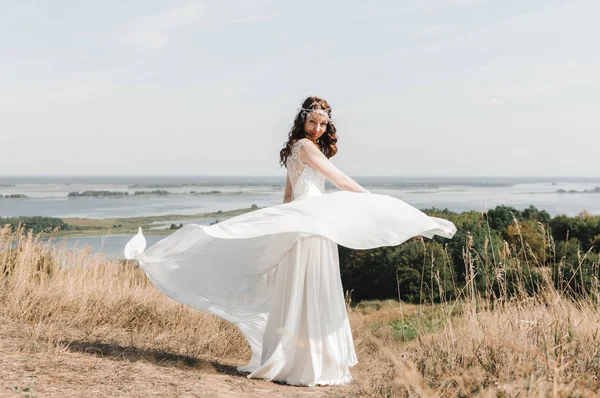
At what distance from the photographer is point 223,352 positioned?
21.0 feet

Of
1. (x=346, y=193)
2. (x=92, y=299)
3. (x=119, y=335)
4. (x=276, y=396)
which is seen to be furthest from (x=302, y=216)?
(x=92, y=299)

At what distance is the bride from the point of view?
472 cm

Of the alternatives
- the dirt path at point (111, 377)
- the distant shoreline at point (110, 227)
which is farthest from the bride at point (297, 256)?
the distant shoreline at point (110, 227)

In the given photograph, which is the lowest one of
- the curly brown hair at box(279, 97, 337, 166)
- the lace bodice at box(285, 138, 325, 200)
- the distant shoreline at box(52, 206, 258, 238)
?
the distant shoreline at box(52, 206, 258, 238)

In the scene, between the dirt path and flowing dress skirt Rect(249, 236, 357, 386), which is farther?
flowing dress skirt Rect(249, 236, 357, 386)

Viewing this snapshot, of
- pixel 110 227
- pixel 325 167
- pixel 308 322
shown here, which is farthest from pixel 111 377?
pixel 110 227

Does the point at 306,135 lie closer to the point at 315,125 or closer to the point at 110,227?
the point at 315,125

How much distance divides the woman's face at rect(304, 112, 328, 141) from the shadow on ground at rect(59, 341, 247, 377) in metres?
2.20

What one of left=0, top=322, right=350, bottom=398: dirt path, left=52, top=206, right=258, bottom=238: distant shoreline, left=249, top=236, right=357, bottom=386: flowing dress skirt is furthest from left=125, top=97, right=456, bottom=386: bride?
left=52, top=206, right=258, bottom=238: distant shoreline

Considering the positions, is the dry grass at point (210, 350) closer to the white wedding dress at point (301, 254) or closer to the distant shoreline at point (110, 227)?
the white wedding dress at point (301, 254)

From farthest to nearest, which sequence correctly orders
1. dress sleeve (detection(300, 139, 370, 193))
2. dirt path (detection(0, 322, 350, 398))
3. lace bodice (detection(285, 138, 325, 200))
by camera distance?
lace bodice (detection(285, 138, 325, 200))
dress sleeve (detection(300, 139, 370, 193))
dirt path (detection(0, 322, 350, 398))

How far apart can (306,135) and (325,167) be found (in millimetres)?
440

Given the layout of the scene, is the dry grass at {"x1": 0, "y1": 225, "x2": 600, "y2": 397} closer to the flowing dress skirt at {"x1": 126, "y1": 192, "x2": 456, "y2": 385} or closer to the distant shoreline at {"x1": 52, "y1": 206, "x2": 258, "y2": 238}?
the flowing dress skirt at {"x1": 126, "y1": 192, "x2": 456, "y2": 385}

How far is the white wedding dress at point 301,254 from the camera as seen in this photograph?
185 inches
